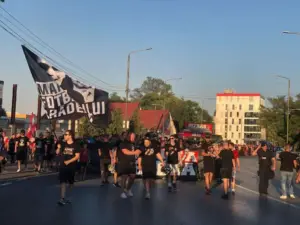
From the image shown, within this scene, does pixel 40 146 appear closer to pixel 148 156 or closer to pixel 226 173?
pixel 148 156

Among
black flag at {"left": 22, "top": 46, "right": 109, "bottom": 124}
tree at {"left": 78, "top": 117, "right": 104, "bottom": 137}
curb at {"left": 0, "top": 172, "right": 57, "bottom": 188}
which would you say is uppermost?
black flag at {"left": 22, "top": 46, "right": 109, "bottom": 124}

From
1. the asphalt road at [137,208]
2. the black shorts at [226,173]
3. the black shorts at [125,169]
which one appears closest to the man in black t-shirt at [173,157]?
the asphalt road at [137,208]

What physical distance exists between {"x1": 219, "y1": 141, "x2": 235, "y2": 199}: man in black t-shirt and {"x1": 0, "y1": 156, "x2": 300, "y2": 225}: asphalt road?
1.52ft

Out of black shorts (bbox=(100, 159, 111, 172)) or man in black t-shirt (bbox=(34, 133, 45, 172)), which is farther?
man in black t-shirt (bbox=(34, 133, 45, 172))

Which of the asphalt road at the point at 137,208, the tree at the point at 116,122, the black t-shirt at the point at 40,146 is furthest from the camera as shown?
the tree at the point at 116,122

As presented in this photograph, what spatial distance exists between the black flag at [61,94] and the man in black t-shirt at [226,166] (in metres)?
6.75

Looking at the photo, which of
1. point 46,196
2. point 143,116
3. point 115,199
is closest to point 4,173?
point 46,196

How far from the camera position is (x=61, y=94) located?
1883 cm

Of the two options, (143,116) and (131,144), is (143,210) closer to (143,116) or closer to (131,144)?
(131,144)

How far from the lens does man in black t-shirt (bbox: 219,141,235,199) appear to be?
537 inches

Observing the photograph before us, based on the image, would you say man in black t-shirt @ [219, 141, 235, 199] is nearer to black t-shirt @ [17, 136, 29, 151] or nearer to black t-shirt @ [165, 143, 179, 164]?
black t-shirt @ [165, 143, 179, 164]

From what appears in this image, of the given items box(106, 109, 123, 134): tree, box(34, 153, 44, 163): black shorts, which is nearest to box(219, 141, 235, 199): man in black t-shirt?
box(34, 153, 44, 163): black shorts

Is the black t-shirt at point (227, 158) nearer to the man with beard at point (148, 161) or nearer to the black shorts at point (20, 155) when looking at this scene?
the man with beard at point (148, 161)

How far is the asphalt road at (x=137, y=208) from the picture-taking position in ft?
30.2
